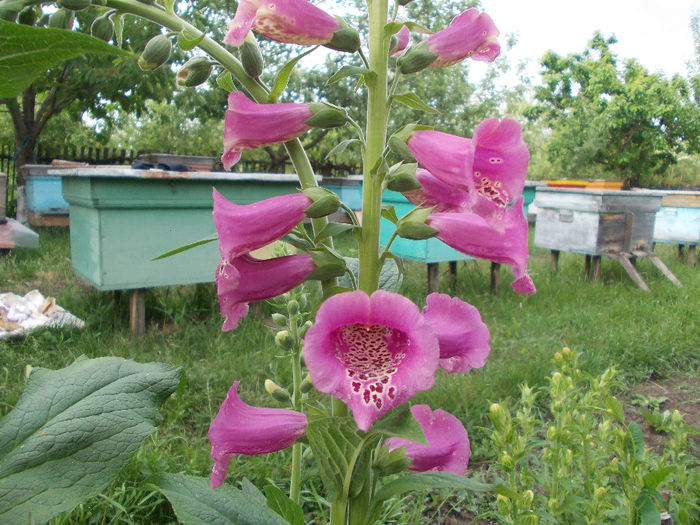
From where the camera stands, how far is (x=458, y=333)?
0.81 meters

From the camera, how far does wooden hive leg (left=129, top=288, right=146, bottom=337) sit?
12.0 ft

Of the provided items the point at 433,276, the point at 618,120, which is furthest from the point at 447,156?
the point at 618,120

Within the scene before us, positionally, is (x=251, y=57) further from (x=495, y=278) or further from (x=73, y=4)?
(x=495, y=278)

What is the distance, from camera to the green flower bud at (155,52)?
2.78 feet

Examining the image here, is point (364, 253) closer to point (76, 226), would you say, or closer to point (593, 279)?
point (76, 226)

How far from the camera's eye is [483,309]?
462 centimetres

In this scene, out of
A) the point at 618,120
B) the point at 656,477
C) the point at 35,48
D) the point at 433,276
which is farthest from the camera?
the point at 618,120

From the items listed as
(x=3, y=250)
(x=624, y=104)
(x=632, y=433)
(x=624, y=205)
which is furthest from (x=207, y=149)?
(x=632, y=433)

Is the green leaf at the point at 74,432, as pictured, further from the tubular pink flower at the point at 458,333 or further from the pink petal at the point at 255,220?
the tubular pink flower at the point at 458,333

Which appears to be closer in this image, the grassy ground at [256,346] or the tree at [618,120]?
the grassy ground at [256,346]

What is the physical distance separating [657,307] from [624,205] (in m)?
1.89

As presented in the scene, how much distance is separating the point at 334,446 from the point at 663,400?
9.04 feet

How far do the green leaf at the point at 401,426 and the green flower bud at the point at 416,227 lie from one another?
0.23 metres

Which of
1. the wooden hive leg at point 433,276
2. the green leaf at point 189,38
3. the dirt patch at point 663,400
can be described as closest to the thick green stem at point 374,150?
the green leaf at point 189,38
